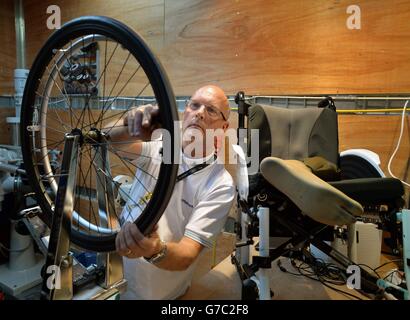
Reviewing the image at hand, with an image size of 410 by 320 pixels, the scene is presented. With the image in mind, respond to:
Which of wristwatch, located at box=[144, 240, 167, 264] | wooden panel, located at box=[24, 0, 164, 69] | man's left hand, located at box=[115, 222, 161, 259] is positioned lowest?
wristwatch, located at box=[144, 240, 167, 264]

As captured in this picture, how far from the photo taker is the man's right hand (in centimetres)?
64

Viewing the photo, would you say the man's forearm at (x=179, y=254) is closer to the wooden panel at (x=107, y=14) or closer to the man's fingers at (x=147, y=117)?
the man's fingers at (x=147, y=117)

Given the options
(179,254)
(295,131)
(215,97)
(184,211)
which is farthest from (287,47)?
(179,254)

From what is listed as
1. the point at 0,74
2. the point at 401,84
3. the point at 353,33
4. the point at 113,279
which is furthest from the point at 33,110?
the point at 0,74

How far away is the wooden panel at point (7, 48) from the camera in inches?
99.2

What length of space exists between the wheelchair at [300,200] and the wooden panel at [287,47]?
26cm

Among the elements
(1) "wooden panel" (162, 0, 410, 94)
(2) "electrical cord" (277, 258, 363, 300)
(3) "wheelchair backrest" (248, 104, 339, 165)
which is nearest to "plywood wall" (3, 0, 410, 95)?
(1) "wooden panel" (162, 0, 410, 94)

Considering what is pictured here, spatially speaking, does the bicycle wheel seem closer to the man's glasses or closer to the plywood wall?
the man's glasses

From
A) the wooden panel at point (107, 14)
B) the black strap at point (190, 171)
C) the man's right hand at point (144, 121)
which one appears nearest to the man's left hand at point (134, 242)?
the man's right hand at point (144, 121)

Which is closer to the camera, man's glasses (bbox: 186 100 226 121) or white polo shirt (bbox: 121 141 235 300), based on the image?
white polo shirt (bbox: 121 141 235 300)

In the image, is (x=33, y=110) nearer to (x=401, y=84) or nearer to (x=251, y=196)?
(x=251, y=196)

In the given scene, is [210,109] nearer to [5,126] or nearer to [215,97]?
[215,97]

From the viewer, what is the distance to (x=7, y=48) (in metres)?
2.57
